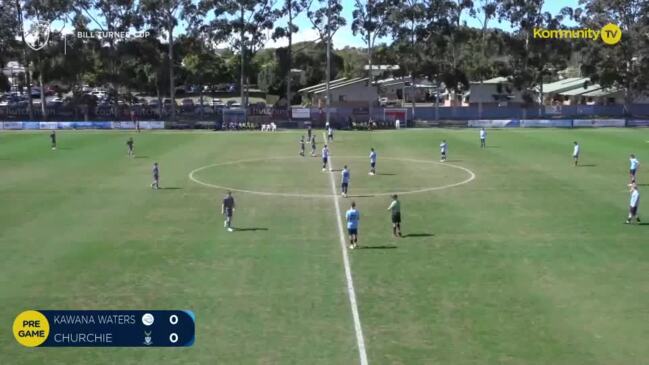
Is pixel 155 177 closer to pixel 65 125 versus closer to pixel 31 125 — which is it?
pixel 65 125

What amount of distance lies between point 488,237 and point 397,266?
5.67 m

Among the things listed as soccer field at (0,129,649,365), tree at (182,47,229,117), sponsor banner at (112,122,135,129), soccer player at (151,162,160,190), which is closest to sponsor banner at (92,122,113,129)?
sponsor banner at (112,122,135,129)

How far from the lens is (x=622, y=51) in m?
94.6

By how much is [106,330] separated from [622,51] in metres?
93.6

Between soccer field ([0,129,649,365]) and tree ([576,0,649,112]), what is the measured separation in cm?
5245

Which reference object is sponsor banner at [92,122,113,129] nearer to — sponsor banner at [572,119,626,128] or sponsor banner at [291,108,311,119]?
sponsor banner at [291,108,311,119]

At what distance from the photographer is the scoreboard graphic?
1495 centimetres

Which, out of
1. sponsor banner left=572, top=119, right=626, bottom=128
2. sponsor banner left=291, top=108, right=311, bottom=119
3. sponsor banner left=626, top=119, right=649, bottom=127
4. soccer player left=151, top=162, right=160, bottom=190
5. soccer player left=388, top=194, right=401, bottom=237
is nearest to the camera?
soccer player left=388, top=194, right=401, bottom=237

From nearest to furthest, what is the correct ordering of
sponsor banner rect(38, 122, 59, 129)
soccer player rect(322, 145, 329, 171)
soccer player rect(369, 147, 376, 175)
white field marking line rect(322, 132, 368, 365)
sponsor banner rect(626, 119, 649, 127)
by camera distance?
1. white field marking line rect(322, 132, 368, 365)
2. soccer player rect(369, 147, 376, 175)
3. soccer player rect(322, 145, 329, 171)
4. sponsor banner rect(38, 122, 59, 129)
5. sponsor banner rect(626, 119, 649, 127)

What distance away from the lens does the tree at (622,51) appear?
9275cm

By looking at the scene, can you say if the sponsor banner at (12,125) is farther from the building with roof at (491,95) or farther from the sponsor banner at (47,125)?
the building with roof at (491,95)

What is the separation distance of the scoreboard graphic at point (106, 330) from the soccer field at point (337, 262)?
0.54 meters

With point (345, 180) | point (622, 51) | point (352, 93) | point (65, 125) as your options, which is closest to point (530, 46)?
point (622, 51)

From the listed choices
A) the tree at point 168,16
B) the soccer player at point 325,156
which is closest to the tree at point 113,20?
the tree at point 168,16
